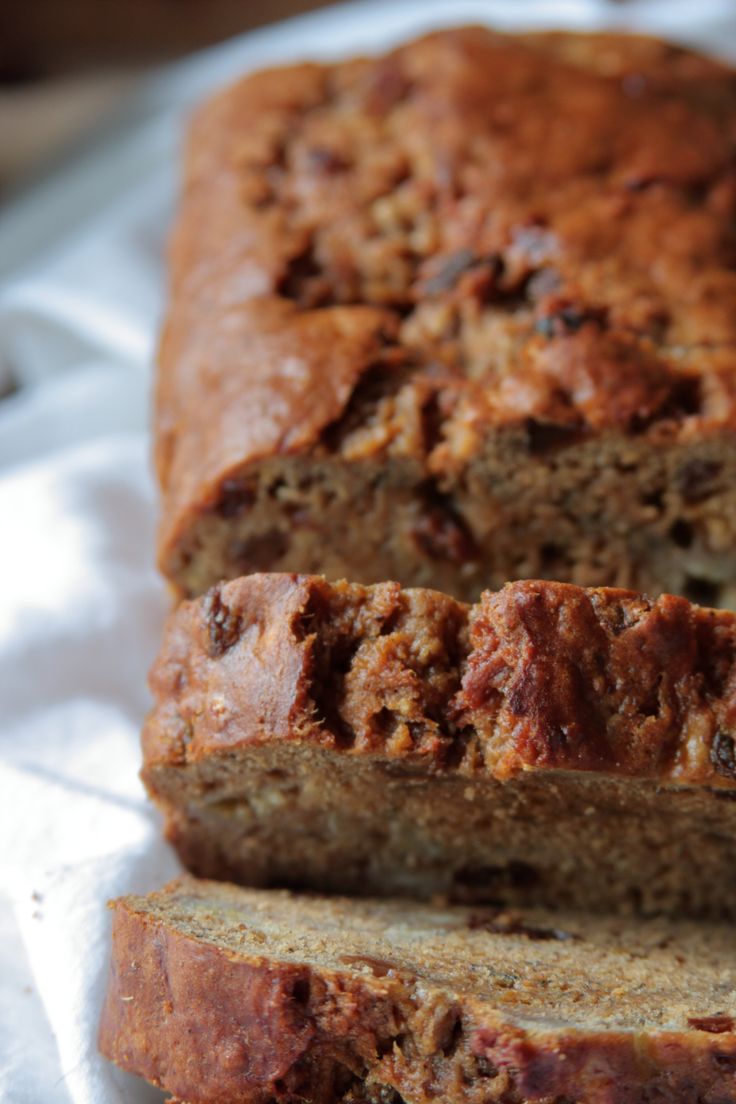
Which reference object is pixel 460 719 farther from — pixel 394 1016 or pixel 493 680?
pixel 394 1016

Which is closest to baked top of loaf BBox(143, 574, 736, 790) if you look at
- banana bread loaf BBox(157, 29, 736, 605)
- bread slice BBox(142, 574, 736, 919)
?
bread slice BBox(142, 574, 736, 919)

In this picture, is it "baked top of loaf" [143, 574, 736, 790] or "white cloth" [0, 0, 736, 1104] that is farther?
"white cloth" [0, 0, 736, 1104]

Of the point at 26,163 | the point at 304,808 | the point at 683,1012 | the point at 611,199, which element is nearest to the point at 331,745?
the point at 304,808

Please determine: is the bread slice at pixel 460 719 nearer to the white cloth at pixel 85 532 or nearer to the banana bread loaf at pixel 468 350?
the white cloth at pixel 85 532

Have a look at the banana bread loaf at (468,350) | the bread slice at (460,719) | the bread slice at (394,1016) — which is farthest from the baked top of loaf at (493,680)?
the banana bread loaf at (468,350)

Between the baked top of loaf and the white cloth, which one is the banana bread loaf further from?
the baked top of loaf

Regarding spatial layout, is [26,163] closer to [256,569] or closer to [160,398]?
[160,398]
